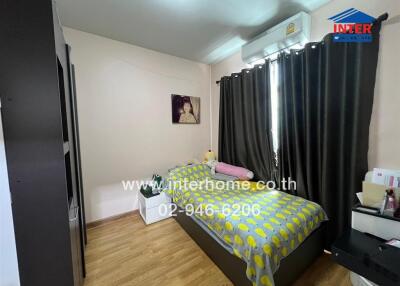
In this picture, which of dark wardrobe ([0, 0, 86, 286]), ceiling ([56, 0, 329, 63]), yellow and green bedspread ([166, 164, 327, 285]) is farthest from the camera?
ceiling ([56, 0, 329, 63])

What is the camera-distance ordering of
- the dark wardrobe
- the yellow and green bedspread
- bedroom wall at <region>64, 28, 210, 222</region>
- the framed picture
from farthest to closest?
the framed picture → bedroom wall at <region>64, 28, 210, 222</region> → the yellow and green bedspread → the dark wardrobe

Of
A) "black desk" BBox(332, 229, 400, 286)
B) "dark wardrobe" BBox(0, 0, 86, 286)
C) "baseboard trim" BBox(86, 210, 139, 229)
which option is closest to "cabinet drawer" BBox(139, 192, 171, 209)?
"baseboard trim" BBox(86, 210, 139, 229)

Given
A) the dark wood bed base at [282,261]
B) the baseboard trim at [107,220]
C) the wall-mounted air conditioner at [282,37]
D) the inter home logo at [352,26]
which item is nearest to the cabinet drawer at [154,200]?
the baseboard trim at [107,220]

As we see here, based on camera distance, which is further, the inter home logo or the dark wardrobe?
the inter home logo

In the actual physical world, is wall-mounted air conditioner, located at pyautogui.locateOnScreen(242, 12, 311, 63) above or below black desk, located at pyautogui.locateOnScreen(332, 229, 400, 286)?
above

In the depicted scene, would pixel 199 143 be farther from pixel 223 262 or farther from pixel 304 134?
pixel 223 262

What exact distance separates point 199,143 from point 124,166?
1.40 metres

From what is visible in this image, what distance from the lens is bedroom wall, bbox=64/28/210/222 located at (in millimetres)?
2248

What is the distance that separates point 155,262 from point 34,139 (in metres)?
1.55

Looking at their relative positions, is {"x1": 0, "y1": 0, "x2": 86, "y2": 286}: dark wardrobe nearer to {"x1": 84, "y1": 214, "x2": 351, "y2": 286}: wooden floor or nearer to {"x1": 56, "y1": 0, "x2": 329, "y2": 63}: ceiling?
{"x1": 84, "y1": 214, "x2": 351, "y2": 286}: wooden floor

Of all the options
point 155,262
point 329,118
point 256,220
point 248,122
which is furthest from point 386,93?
point 155,262

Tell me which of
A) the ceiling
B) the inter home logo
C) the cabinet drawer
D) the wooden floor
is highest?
the ceiling

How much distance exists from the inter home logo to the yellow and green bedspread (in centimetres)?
161

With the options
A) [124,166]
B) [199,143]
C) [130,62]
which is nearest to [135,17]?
[130,62]
